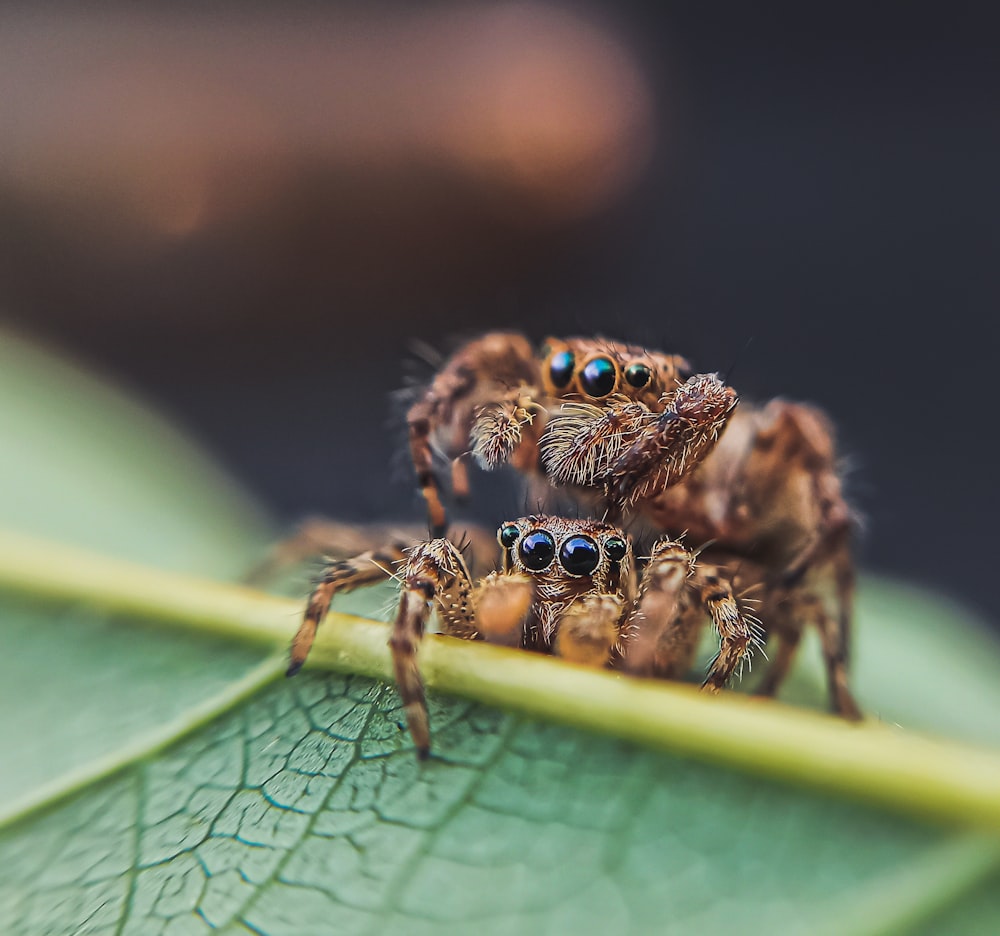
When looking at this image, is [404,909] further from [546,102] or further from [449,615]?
[546,102]

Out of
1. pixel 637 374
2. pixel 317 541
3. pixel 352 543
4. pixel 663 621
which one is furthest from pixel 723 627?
pixel 317 541

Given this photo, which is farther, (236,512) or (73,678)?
(236,512)

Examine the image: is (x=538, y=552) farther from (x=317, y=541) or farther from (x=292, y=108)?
(x=292, y=108)

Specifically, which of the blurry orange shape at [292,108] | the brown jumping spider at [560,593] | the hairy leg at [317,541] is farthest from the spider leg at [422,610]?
the blurry orange shape at [292,108]

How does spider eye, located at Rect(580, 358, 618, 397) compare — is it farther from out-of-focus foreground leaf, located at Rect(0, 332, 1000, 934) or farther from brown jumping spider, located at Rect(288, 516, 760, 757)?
out-of-focus foreground leaf, located at Rect(0, 332, 1000, 934)

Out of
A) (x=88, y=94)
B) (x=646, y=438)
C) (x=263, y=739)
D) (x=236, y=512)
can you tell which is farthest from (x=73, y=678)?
(x=88, y=94)

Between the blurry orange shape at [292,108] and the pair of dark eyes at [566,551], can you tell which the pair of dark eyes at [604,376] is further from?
the blurry orange shape at [292,108]

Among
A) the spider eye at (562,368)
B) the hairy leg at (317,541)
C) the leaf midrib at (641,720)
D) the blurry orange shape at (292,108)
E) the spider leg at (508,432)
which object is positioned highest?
the blurry orange shape at (292,108)

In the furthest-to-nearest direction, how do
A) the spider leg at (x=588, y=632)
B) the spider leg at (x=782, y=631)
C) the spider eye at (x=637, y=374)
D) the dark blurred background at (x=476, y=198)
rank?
the dark blurred background at (x=476, y=198)
the spider leg at (x=782, y=631)
the spider eye at (x=637, y=374)
the spider leg at (x=588, y=632)
